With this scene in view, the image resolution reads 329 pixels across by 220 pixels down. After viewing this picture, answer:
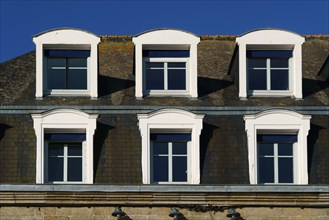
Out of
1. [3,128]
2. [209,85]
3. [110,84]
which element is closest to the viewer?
[3,128]

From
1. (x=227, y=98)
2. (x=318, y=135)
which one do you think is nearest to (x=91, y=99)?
(x=227, y=98)

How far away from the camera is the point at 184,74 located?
156 feet

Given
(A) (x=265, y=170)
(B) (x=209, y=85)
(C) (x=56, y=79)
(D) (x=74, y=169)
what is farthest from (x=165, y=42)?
(A) (x=265, y=170)

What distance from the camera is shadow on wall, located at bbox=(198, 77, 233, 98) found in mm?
48409

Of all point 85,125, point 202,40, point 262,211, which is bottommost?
point 262,211

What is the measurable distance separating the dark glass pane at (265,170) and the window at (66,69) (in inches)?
260

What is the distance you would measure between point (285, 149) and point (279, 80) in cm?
292

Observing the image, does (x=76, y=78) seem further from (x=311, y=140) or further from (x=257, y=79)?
(x=311, y=140)

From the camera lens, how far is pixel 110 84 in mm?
48719

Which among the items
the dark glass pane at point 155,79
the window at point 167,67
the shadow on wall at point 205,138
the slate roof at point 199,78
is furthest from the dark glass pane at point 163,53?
the shadow on wall at point 205,138

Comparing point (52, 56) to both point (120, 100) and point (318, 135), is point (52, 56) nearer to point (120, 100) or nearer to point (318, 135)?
point (120, 100)

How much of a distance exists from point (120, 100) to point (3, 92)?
13.5ft

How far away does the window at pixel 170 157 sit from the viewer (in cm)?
4575

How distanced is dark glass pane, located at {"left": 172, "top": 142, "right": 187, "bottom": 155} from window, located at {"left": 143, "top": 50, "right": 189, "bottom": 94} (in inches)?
90.5
